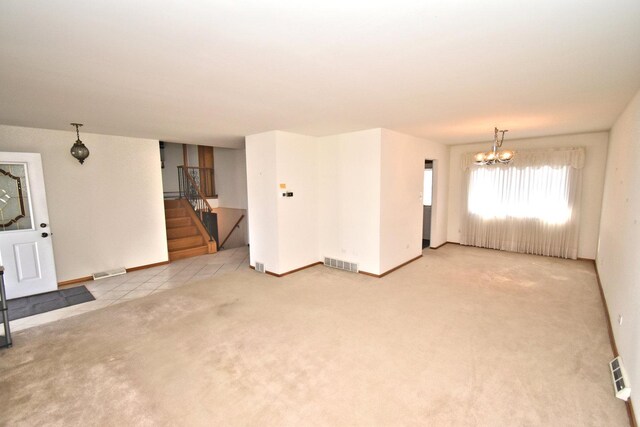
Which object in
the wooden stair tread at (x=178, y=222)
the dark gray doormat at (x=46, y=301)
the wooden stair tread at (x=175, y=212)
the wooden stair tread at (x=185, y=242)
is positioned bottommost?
the dark gray doormat at (x=46, y=301)

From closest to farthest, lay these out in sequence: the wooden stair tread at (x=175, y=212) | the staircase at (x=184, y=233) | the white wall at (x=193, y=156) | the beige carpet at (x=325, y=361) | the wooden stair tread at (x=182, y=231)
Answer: the beige carpet at (x=325, y=361)
the staircase at (x=184, y=233)
the wooden stair tread at (x=182, y=231)
the wooden stair tread at (x=175, y=212)
the white wall at (x=193, y=156)

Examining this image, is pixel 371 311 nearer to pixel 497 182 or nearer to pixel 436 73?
pixel 436 73

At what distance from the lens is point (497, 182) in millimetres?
6152

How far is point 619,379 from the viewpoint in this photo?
2154 millimetres

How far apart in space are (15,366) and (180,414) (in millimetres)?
1804

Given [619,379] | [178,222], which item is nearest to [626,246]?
[619,379]

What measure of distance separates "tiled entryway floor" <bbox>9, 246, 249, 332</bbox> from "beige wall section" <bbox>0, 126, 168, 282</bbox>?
39 centimetres

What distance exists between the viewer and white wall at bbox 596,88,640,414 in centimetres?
213

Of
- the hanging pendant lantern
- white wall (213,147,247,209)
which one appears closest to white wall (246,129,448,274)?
the hanging pendant lantern

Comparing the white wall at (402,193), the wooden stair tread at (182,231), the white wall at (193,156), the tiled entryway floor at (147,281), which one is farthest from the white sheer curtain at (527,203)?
the white wall at (193,156)

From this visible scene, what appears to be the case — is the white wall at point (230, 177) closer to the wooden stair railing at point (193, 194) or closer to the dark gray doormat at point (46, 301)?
the wooden stair railing at point (193, 194)

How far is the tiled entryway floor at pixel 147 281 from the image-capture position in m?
3.54

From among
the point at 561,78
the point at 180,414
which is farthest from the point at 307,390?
the point at 561,78

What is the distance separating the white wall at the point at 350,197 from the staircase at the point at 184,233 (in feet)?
9.71
